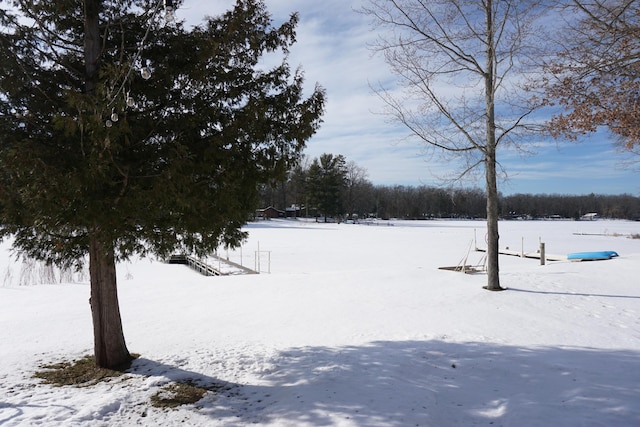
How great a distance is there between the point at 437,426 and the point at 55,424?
3557 millimetres

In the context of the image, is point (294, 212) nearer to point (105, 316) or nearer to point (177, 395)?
point (105, 316)

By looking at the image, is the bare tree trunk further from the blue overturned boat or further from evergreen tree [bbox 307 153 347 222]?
evergreen tree [bbox 307 153 347 222]

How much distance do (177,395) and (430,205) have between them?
11384 centimetres

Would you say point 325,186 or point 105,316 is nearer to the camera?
point 105,316

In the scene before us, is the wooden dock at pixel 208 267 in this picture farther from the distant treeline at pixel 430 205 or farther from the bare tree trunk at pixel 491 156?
the distant treeline at pixel 430 205

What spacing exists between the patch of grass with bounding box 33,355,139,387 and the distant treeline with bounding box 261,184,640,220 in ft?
215

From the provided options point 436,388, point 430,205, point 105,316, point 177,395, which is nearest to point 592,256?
point 436,388

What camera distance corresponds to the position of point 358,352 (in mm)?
6082

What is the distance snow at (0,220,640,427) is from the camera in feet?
13.6

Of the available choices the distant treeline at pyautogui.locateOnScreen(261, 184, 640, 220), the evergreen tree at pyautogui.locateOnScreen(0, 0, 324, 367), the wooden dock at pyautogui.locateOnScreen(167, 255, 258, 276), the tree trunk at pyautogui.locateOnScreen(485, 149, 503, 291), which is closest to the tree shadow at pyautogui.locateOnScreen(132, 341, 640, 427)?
the evergreen tree at pyautogui.locateOnScreen(0, 0, 324, 367)

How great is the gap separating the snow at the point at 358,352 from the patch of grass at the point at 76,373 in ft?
0.63

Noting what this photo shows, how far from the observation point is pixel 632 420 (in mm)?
3676

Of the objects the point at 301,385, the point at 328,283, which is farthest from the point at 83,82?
the point at 328,283

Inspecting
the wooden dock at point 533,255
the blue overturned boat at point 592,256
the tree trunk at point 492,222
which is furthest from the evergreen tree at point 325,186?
the tree trunk at point 492,222
